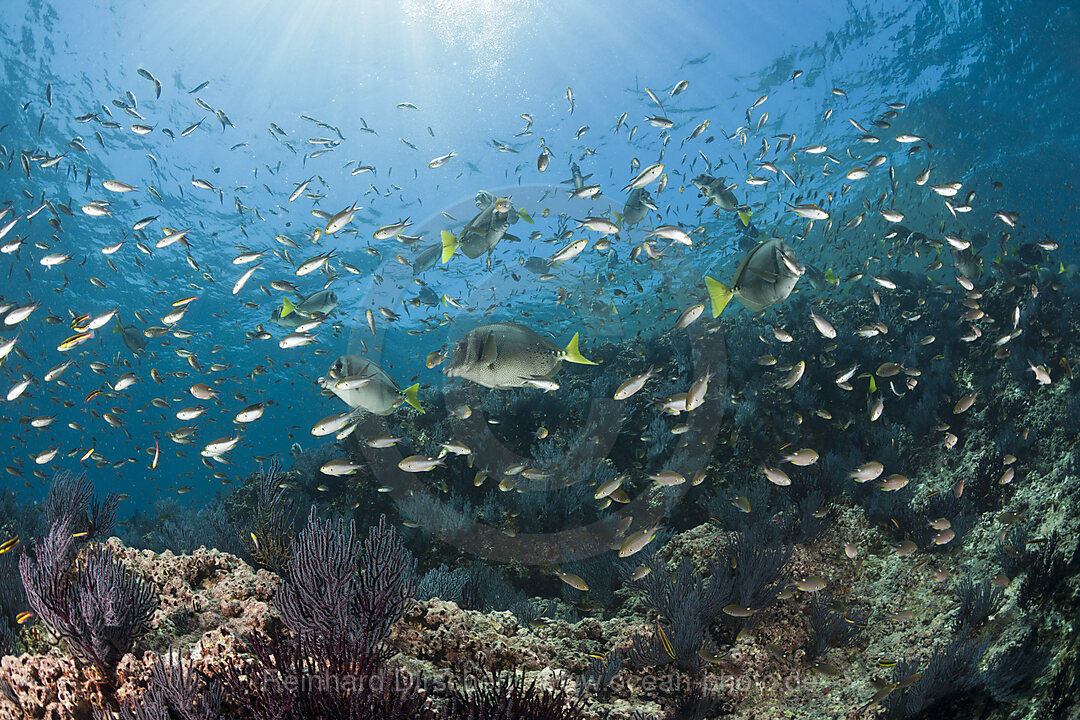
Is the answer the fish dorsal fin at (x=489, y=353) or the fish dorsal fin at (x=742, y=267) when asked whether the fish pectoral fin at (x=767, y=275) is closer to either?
the fish dorsal fin at (x=742, y=267)

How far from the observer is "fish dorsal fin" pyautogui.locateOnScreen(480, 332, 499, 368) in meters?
2.77

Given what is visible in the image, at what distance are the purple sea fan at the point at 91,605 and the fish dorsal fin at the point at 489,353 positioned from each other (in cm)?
Result: 212

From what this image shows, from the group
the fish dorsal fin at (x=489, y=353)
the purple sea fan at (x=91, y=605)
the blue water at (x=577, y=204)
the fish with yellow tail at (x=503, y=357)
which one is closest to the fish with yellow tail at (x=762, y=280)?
the fish with yellow tail at (x=503, y=357)

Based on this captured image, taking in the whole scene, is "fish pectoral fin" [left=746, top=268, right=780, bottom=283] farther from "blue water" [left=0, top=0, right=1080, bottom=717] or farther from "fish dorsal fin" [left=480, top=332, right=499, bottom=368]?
"blue water" [left=0, top=0, right=1080, bottom=717]

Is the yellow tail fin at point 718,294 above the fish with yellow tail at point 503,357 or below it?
above

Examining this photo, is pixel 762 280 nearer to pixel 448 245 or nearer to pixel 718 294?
pixel 718 294

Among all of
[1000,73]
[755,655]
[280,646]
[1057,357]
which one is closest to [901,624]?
[755,655]

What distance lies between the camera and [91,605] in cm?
224

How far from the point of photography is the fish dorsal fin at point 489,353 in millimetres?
2770

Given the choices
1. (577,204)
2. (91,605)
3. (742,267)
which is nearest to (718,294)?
(742,267)

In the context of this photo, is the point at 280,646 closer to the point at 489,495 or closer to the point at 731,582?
the point at 731,582

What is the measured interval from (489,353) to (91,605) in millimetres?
2395

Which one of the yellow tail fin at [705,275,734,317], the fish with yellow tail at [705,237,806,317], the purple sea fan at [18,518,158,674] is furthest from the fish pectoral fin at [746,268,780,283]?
the purple sea fan at [18,518,158,674]

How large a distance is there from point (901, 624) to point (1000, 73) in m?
28.6
